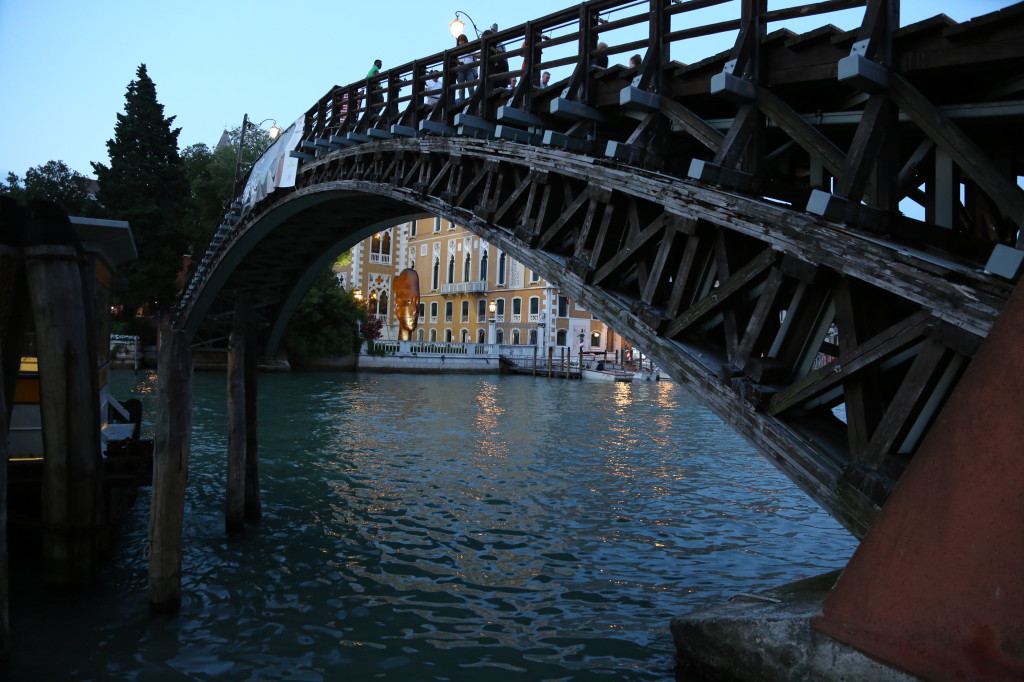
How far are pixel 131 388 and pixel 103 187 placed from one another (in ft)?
57.8

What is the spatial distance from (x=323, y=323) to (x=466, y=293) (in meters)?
17.8

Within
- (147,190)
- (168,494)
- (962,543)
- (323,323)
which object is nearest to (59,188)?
(147,190)

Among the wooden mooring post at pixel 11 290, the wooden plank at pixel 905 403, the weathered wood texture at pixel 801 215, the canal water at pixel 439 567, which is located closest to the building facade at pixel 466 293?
the canal water at pixel 439 567

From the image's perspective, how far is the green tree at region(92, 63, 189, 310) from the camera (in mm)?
33000

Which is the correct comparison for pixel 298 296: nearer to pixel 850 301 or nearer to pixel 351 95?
pixel 351 95

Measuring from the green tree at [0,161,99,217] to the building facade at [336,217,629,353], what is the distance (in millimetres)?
14297

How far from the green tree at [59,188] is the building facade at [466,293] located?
14297 millimetres

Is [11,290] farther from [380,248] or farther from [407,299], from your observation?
[380,248]

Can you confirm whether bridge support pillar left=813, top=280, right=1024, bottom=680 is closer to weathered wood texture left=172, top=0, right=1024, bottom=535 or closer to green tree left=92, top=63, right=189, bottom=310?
weathered wood texture left=172, top=0, right=1024, bottom=535

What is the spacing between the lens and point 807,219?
3979 millimetres

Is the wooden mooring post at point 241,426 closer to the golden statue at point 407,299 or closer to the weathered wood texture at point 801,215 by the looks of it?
the weathered wood texture at point 801,215

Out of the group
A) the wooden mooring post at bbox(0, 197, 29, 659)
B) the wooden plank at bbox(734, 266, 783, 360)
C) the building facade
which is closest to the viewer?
the wooden plank at bbox(734, 266, 783, 360)

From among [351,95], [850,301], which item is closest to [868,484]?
[850,301]

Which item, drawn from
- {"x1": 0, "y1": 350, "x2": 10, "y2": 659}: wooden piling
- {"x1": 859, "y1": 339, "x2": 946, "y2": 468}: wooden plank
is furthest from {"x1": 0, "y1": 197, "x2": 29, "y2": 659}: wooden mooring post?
{"x1": 859, "y1": 339, "x2": 946, "y2": 468}: wooden plank
